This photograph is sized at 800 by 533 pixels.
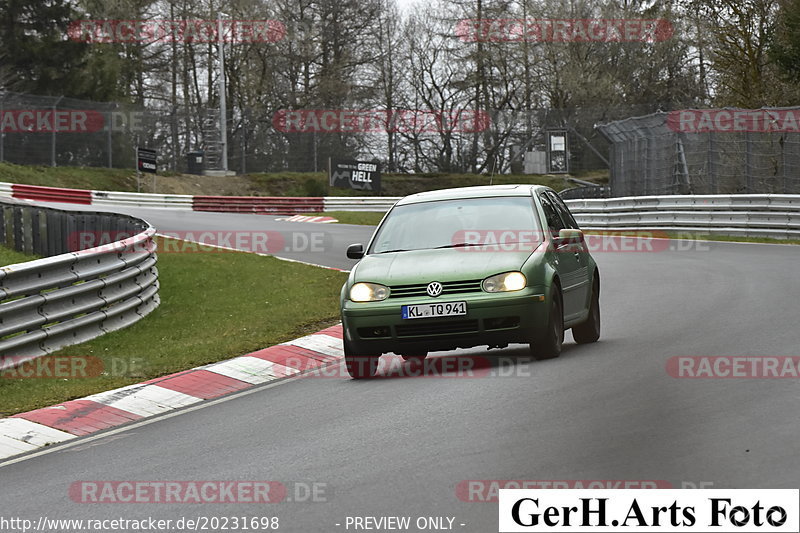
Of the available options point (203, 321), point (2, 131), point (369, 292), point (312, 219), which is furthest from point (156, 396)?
point (2, 131)

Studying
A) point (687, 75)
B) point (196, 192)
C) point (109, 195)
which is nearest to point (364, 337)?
point (109, 195)

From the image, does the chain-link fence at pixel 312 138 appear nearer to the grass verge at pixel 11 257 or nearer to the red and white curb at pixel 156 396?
the grass verge at pixel 11 257

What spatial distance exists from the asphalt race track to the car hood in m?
0.84

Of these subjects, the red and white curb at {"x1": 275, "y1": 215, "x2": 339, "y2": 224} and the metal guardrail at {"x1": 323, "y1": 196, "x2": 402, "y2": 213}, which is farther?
the metal guardrail at {"x1": 323, "y1": 196, "x2": 402, "y2": 213}

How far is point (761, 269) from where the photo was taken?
18391 mm

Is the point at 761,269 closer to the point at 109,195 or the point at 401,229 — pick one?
the point at 401,229

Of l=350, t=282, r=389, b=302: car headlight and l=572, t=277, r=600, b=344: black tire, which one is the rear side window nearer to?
l=572, t=277, r=600, b=344: black tire

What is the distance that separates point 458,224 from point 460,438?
12.6 ft

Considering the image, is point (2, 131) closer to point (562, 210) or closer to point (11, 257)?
point (11, 257)

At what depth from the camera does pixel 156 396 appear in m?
9.93

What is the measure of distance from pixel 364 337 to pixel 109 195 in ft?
114

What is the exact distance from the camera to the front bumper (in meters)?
9.66

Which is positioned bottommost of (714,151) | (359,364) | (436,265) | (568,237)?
(359,364)

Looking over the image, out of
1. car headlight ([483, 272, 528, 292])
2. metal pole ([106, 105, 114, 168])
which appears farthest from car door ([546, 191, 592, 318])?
metal pole ([106, 105, 114, 168])
